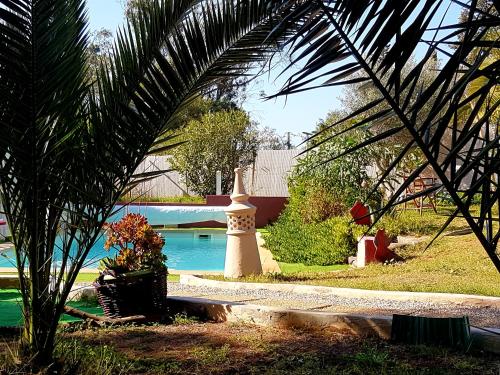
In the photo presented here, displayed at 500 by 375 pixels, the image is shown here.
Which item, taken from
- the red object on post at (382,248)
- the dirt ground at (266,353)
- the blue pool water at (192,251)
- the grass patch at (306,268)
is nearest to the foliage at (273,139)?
the blue pool water at (192,251)

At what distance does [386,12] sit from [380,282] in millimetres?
6602

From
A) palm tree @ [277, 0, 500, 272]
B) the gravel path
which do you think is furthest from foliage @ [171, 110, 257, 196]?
palm tree @ [277, 0, 500, 272]

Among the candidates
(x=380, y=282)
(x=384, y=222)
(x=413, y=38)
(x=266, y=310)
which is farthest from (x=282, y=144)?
(x=413, y=38)

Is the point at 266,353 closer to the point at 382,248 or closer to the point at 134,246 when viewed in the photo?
the point at 134,246

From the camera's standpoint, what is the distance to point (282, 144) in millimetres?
43344

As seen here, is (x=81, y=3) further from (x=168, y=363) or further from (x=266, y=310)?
(x=266, y=310)

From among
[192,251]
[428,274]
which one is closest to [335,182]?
[192,251]

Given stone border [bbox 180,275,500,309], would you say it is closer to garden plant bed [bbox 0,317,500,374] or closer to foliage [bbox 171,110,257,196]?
garden plant bed [bbox 0,317,500,374]

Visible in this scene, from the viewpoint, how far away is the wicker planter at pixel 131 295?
5500 millimetres

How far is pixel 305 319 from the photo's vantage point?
484cm

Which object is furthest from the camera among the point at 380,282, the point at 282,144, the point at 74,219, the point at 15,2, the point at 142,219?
the point at 282,144

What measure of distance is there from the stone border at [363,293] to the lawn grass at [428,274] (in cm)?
45

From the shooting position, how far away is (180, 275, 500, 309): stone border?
19.5 feet

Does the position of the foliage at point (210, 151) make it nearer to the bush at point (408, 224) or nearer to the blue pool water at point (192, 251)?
the blue pool water at point (192, 251)
